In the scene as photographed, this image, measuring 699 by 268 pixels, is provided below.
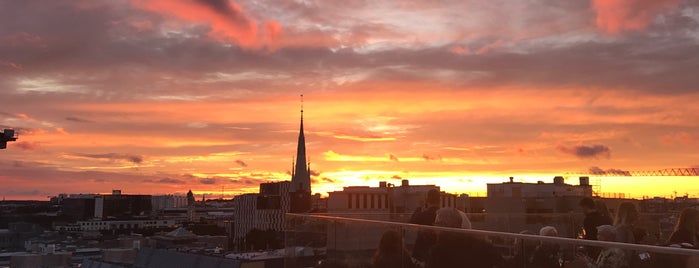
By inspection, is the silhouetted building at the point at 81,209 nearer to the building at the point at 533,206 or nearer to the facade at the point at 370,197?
the facade at the point at 370,197

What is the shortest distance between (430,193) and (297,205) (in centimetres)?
13724

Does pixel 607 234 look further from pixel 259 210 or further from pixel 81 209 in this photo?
pixel 81 209

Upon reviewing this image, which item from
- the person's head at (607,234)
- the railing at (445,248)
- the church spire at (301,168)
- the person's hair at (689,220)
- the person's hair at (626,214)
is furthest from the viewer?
the church spire at (301,168)

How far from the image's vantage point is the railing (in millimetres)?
3639

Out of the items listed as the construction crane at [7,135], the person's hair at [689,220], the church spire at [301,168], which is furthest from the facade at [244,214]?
the person's hair at [689,220]

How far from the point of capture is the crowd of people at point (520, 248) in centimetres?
382

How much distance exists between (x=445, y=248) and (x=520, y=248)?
3.07 ft

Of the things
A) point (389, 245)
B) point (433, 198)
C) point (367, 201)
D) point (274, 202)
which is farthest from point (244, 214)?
point (389, 245)

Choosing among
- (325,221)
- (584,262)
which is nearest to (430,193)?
(325,221)

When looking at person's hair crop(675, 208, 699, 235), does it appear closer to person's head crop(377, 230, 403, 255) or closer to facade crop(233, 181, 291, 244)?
person's head crop(377, 230, 403, 255)

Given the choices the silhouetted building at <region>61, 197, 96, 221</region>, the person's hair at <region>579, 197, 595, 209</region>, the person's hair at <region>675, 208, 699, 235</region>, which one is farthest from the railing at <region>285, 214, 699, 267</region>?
the silhouetted building at <region>61, 197, 96, 221</region>

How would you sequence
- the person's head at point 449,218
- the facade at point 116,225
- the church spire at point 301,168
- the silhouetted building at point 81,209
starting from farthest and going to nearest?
the silhouetted building at point 81,209 < the church spire at point 301,168 < the facade at point 116,225 < the person's head at point 449,218

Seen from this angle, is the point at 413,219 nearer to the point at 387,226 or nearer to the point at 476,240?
the point at 387,226

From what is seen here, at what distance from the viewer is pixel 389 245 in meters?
6.02
